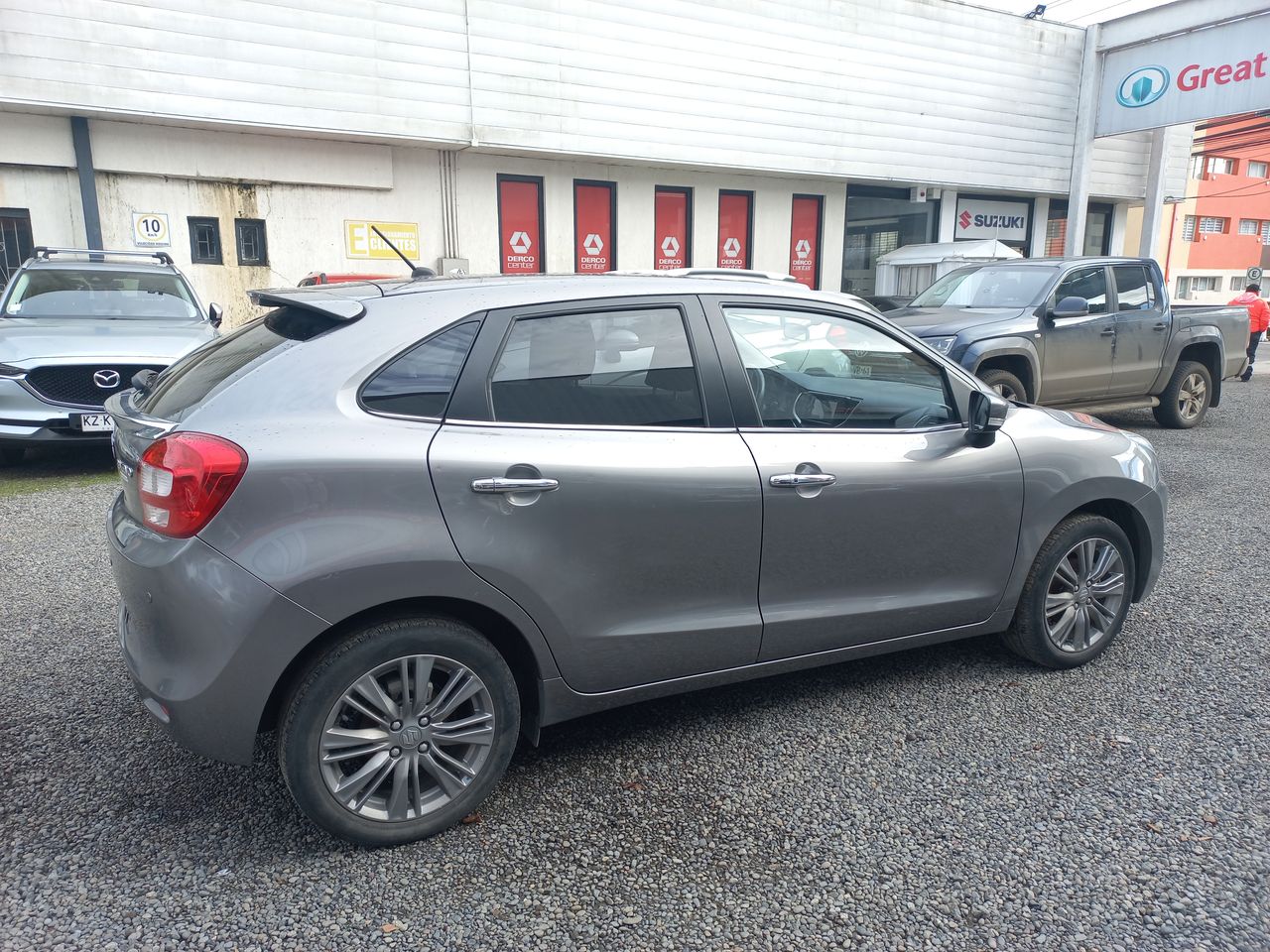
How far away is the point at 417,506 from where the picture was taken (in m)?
2.73

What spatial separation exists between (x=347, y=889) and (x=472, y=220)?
15.8m

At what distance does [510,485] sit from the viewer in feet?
9.25

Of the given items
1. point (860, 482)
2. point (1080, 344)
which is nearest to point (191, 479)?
point (860, 482)

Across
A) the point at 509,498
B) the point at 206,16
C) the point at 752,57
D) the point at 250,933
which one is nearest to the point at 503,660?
the point at 509,498

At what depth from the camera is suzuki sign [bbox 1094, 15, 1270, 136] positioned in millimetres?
17531

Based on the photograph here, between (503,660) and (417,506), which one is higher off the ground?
(417,506)

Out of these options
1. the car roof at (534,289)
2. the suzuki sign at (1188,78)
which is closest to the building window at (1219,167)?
the suzuki sign at (1188,78)

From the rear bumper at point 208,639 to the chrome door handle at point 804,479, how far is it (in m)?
1.57

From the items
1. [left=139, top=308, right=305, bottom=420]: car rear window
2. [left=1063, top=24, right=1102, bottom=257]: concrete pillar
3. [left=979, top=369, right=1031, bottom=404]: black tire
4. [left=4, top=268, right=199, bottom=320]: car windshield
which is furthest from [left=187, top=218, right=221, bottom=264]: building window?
[left=1063, top=24, right=1102, bottom=257]: concrete pillar

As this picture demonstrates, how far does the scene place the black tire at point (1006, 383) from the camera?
29.6 feet

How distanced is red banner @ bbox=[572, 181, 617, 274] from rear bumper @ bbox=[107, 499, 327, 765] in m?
16.1

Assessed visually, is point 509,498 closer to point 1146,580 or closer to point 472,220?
point 1146,580

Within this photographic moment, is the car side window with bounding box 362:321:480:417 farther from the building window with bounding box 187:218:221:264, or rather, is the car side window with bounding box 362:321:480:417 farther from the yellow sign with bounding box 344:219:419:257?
the building window with bounding box 187:218:221:264

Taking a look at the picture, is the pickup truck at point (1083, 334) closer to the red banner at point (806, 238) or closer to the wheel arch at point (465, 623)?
the wheel arch at point (465, 623)
